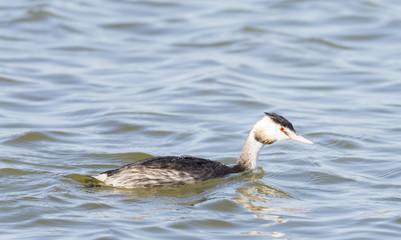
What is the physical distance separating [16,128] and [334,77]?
6487mm

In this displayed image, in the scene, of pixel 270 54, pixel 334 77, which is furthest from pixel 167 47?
pixel 334 77

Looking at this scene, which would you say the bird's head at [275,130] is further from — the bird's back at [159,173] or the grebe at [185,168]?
the bird's back at [159,173]

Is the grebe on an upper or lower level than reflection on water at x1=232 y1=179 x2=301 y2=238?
upper

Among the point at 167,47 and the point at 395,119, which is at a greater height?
the point at 167,47

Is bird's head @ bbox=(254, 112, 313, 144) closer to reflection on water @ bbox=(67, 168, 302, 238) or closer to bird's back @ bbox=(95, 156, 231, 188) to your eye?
reflection on water @ bbox=(67, 168, 302, 238)

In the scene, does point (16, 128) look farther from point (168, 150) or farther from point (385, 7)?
point (385, 7)

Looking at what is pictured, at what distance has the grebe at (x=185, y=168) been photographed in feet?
33.3

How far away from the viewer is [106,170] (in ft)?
36.9

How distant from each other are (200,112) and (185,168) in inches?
160

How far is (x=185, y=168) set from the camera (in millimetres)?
10375

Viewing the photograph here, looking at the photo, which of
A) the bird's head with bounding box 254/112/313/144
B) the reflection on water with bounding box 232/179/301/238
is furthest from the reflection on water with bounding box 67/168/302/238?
the bird's head with bounding box 254/112/313/144

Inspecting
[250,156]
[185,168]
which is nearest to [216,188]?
[185,168]

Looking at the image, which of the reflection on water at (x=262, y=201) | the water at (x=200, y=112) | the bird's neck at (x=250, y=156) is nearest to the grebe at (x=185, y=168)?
the bird's neck at (x=250, y=156)

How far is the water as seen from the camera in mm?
9242
